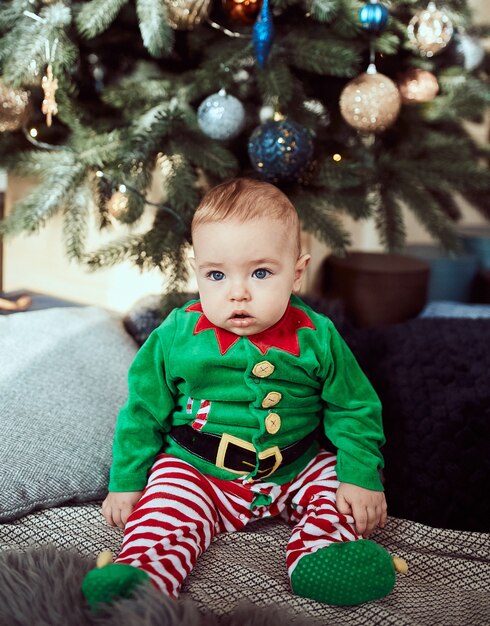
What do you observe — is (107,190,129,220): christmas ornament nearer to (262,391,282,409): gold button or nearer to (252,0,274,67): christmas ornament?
(252,0,274,67): christmas ornament

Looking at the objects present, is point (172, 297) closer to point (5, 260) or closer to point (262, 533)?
point (262, 533)

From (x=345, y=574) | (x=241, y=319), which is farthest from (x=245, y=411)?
(x=345, y=574)

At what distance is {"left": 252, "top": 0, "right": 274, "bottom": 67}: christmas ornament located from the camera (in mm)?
1106

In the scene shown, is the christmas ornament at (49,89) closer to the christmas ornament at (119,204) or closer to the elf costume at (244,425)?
the christmas ornament at (119,204)

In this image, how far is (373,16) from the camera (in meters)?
1.14

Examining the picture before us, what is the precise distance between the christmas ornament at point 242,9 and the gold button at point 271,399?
68cm

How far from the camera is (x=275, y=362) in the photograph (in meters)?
Result: 0.88

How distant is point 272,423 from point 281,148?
462 mm

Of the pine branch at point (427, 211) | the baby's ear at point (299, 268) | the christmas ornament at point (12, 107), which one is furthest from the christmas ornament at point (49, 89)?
the pine branch at point (427, 211)

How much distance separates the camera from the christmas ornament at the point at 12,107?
122cm

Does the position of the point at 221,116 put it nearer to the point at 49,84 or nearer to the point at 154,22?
the point at 154,22

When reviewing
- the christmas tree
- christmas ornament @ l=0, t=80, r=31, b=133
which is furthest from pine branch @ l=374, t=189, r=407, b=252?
christmas ornament @ l=0, t=80, r=31, b=133

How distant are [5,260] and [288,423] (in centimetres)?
120

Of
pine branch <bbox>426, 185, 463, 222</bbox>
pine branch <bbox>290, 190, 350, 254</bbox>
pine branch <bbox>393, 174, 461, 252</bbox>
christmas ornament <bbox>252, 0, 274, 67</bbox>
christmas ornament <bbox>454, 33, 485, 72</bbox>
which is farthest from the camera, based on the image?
pine branch <bbox>426, 185, 463, 222</bbox>
